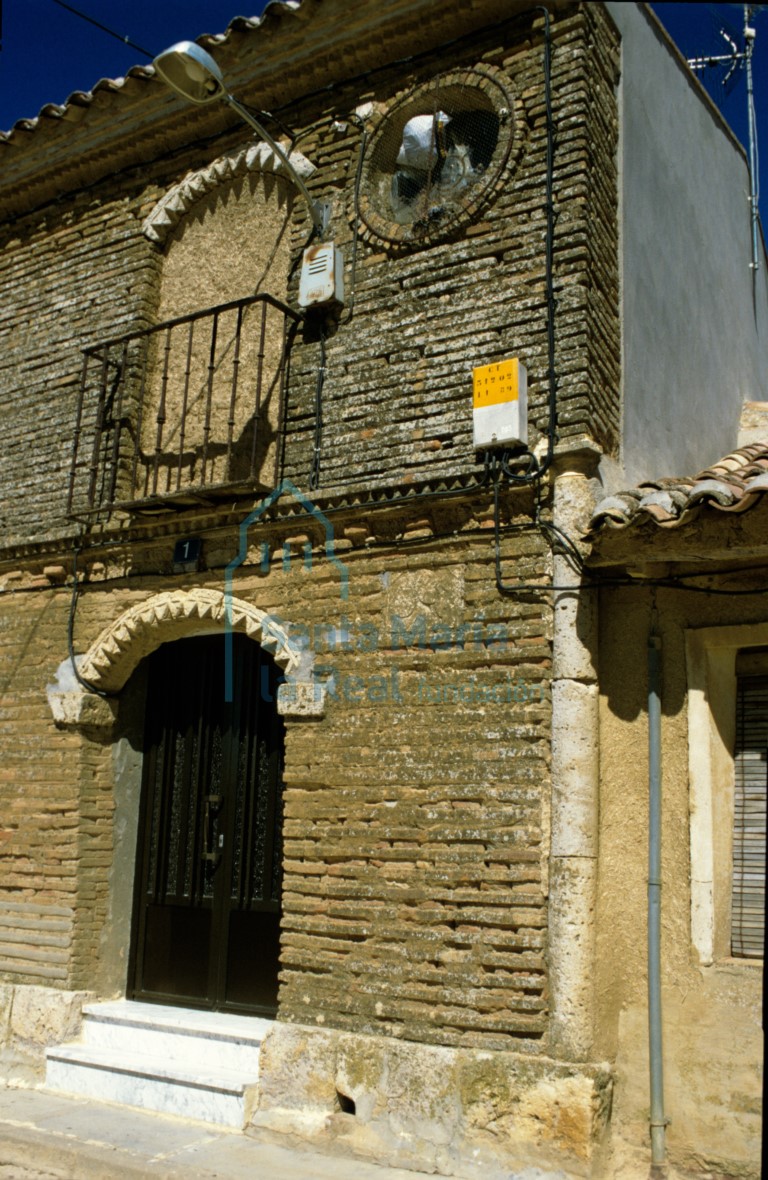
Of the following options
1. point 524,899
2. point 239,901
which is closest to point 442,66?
point 524,899

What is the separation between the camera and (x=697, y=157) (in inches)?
315

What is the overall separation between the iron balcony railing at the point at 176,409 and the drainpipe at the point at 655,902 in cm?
276

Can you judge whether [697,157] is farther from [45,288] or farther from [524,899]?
[524,899]

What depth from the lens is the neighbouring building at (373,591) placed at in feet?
16.9

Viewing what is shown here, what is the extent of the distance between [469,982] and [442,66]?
535cm

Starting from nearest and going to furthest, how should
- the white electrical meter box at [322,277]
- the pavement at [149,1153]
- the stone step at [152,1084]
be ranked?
the pavement at [149,1153] → the stone step at [152,1084] → the white electrical meter box at [322,277]

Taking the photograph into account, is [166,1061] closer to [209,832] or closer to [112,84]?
[209,832]

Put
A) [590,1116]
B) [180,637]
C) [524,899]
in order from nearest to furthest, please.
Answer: [590,1116] → [524,899] → [180,637]

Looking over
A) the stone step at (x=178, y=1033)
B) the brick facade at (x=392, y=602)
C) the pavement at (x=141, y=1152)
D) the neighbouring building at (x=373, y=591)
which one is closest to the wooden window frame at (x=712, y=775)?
the neighbouring building at (x=373, y=591)

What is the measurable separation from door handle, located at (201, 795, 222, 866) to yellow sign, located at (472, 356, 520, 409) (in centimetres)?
309

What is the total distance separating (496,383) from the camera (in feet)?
18.6

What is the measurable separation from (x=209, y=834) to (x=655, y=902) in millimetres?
3033

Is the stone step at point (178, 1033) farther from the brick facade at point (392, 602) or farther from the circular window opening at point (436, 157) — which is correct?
the circular window opening at point (436, 157)

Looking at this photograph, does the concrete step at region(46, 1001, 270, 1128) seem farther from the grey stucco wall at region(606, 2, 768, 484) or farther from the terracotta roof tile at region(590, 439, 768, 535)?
the grey stucco wall at region(606, 2, 768, 484)
